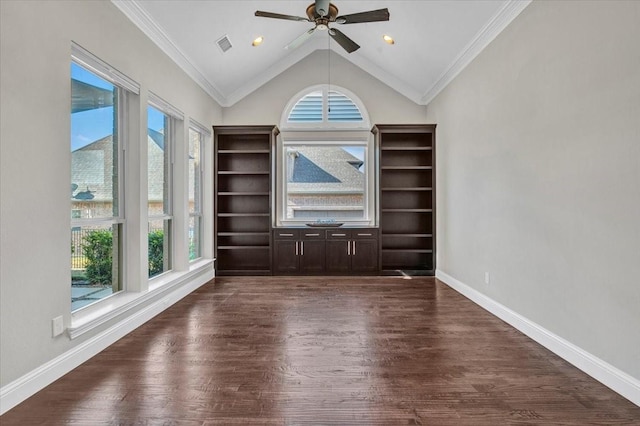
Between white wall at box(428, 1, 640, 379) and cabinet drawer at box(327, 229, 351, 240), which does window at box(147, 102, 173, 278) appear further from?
white wall at box(428, 1, 640, 379)

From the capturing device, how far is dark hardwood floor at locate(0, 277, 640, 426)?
1.99 metres

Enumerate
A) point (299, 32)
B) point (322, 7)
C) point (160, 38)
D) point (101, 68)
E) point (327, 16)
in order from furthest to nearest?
point (299, 32) < point (160, 38) < point (327, 16) < point (322, 7) < point (101, 68)

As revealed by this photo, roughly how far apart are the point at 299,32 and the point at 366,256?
11.8 feet

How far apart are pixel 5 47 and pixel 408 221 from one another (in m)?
5.50

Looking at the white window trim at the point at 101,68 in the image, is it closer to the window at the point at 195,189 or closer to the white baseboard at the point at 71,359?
the window at the point at 195,189

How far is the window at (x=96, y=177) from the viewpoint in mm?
2900

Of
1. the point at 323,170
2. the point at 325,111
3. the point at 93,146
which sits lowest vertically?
the point at 93,146

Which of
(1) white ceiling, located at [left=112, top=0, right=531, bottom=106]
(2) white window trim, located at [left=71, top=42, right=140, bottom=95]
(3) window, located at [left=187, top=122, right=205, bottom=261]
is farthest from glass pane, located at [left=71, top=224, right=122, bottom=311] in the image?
(1) white ceiling, located at [left=112, top=0, right=531, bottom=106]

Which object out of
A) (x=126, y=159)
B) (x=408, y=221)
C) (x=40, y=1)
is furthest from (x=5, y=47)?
(x=408, y=221)

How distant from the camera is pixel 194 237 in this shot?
5.62 metres

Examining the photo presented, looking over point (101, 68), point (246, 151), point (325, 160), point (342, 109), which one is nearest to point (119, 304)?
point (101, 68)

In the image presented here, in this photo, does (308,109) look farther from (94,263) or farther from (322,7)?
(94,263)

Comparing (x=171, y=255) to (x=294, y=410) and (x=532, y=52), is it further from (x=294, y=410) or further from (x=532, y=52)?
(x=532, y=52)

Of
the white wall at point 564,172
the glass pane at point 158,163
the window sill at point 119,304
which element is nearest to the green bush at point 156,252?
the window sill at point 119,304
